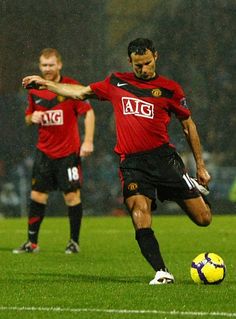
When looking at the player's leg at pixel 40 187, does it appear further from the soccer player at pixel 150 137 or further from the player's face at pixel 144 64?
the player's face at pixel 144 64

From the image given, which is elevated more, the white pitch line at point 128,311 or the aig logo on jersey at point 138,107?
the aig logo on jersey at point 138,107

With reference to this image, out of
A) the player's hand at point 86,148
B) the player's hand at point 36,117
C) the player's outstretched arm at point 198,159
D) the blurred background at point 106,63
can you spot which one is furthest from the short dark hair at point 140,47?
the blurred background at point 106,63

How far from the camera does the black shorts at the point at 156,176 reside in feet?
29.4

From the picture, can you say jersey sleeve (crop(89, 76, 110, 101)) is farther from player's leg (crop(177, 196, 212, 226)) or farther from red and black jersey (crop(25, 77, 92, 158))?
red and black jersey (crop(25, 77, 92, 158))

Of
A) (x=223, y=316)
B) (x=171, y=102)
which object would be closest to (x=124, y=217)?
(x=171, y=102)

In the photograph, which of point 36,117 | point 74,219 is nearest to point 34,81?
point 36,117

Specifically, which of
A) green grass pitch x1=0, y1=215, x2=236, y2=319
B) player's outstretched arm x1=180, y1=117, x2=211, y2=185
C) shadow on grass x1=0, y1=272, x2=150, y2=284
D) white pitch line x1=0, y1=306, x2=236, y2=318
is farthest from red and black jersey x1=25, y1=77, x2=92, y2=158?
white pitch line x1=0, y1=306, x2=236, y2=318

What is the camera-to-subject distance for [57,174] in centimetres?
1336

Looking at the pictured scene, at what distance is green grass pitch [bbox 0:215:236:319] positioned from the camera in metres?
7.06

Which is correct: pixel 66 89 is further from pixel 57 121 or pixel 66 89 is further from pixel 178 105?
pixel 57 121

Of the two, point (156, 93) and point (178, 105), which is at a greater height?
point (156, 93)

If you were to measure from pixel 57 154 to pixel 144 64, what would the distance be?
4563 millimetres

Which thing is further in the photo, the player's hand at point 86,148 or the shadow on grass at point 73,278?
the player's hand at point 86,148

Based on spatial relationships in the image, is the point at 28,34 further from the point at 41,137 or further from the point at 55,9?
the point at 41,137
